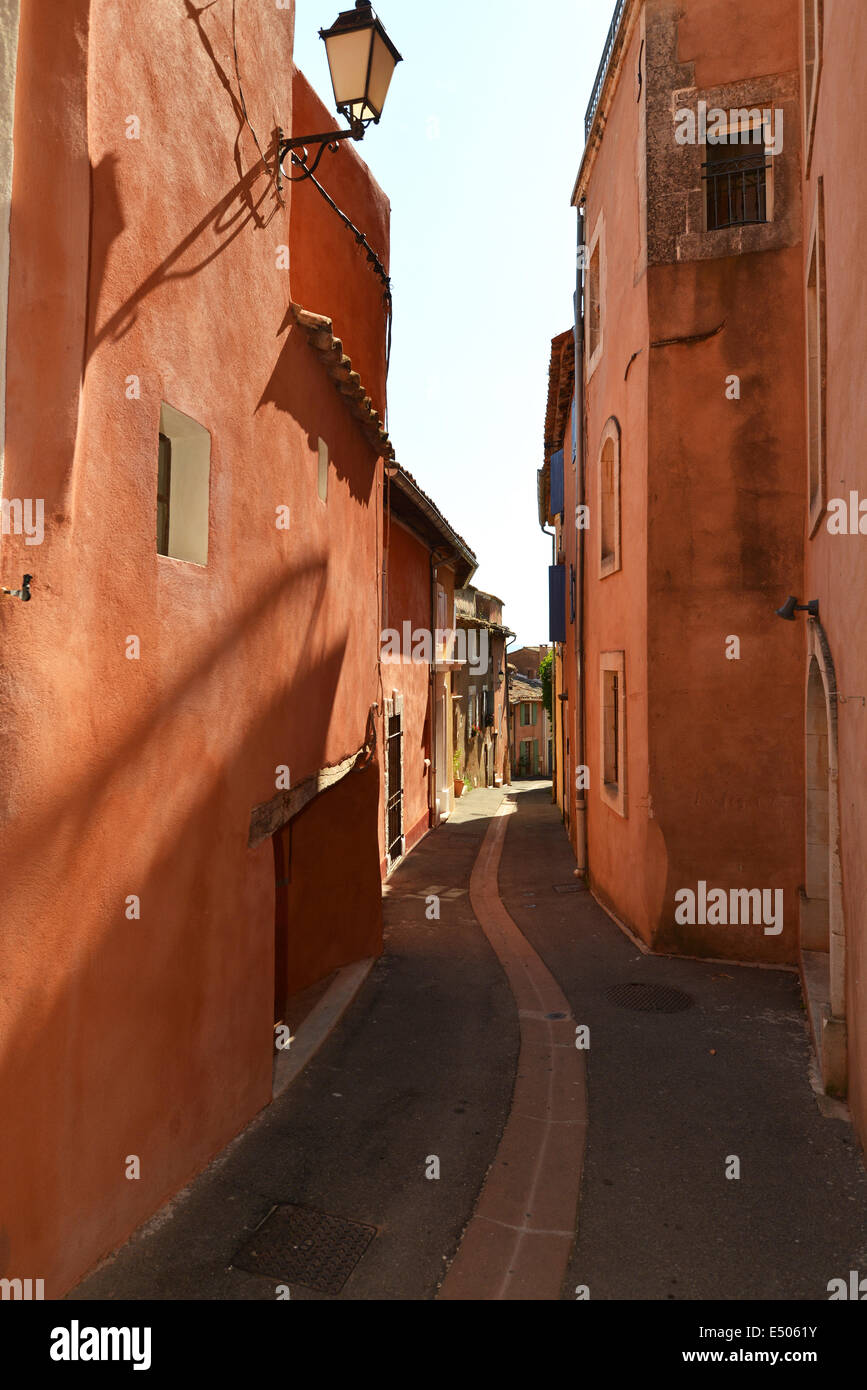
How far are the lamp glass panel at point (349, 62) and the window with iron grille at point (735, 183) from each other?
6273mm

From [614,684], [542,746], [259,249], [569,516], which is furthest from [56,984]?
[542,746]

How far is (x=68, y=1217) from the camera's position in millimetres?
3994

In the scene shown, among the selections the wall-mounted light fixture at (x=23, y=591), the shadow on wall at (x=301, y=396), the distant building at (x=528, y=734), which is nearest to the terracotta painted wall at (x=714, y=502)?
the shadow on wall at (x=301, y=396)

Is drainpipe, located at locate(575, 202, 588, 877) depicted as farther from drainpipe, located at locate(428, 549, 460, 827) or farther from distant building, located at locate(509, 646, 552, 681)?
distant building, located at locate(509, 646, 552, 681)

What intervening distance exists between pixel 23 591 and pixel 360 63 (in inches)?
174

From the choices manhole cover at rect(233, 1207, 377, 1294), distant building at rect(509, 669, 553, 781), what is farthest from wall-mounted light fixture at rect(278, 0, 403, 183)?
distant building at rect(509, 669, 553, 781)

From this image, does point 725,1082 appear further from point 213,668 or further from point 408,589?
point 408,589

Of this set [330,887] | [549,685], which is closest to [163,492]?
[330,887]

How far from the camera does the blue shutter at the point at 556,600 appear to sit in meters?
18.9

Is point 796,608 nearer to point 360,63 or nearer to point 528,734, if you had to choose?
point 360,63

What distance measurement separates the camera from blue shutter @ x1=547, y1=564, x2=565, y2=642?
18891 mm

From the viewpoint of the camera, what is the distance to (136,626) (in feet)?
14.7
